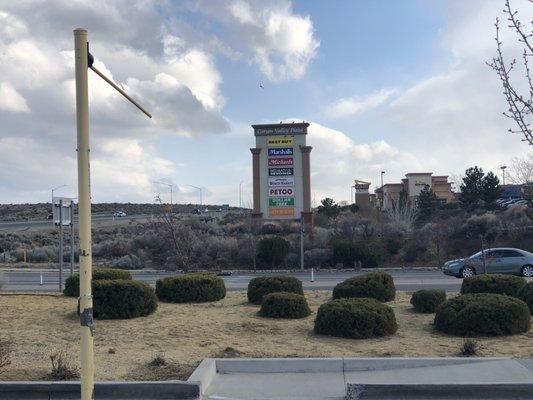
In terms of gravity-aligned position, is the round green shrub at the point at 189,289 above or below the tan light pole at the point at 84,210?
below

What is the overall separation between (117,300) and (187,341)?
2.16 metres

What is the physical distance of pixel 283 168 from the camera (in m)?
43.7

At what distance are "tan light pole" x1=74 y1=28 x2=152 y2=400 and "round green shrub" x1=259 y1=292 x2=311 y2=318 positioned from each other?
7.59m

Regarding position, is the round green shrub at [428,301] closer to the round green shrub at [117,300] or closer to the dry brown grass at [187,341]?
the dry brown grass at [187,341]

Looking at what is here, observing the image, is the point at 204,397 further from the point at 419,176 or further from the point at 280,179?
the point at 419,176

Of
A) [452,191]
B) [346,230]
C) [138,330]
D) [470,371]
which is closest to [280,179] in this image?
[346,230]

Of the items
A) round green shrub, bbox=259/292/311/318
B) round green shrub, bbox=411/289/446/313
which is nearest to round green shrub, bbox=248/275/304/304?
round green shrub, bbox=259/292/311/318

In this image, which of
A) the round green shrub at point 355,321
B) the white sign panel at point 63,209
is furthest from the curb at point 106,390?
the white sign panel at point 63,209

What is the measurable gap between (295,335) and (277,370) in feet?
6.86

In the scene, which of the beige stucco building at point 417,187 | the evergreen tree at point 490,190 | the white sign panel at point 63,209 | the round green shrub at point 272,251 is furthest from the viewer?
the beige stucco building at point 417,187

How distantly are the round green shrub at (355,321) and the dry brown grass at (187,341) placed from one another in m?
0.14

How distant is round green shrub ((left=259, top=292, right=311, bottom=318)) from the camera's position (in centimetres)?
1173

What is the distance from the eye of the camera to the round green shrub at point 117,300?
11.5m

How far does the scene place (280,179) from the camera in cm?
4375
